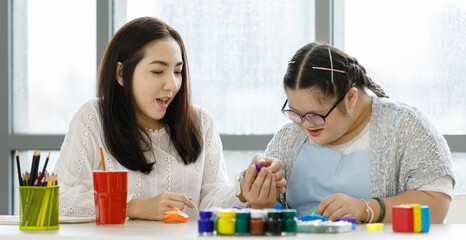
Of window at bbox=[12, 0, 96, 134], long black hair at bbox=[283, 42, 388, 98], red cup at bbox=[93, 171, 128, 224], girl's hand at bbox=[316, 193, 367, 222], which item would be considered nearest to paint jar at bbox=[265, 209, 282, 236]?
girl's hand at bbox=[316, 193, 367, 222]

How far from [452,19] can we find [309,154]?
1.40 m

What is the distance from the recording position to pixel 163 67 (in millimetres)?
1997

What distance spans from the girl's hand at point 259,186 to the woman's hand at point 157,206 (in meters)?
0.18

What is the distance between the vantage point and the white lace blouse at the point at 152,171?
1860 mm

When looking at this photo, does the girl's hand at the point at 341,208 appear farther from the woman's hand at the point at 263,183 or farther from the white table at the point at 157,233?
the woman's hand at the point at 263,183

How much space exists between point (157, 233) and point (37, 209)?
0.32 metres

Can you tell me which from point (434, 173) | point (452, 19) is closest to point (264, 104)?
point (452, 19)

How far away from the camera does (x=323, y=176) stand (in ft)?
6.10

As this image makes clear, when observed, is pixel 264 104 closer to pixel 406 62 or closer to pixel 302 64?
pixel 406 62

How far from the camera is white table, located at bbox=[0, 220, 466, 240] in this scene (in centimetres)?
120

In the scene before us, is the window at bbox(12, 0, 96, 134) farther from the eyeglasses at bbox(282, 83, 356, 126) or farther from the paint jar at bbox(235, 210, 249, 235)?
A: the paint jar at bbox(235, 210, 249, 235)

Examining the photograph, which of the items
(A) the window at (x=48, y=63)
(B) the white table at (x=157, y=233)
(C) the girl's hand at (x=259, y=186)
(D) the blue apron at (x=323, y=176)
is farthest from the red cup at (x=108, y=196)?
(A) the window at (x=48, y=63)

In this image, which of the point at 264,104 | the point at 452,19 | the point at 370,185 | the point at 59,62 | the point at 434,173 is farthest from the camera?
→ the point at 59,62

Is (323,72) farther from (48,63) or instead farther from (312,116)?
(48,63)
